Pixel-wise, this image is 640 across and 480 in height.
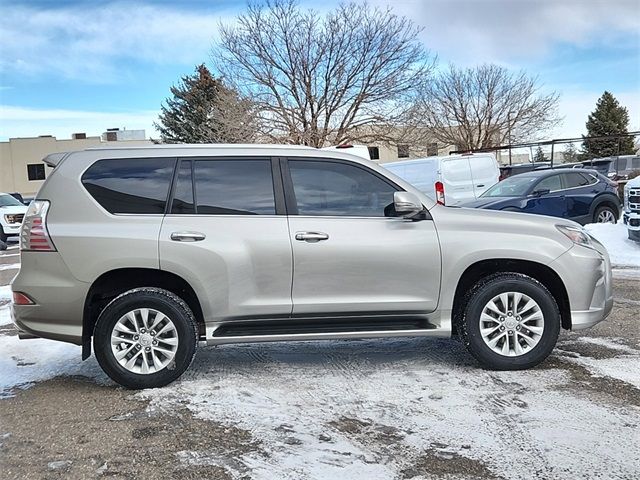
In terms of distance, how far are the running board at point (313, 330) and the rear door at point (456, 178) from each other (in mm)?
11084

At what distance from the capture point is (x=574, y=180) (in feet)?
41.5

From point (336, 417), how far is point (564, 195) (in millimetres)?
10177

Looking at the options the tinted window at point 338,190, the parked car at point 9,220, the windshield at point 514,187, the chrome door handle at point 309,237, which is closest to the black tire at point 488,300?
the tinted window at point 338,190

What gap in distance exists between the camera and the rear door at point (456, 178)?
15.3m

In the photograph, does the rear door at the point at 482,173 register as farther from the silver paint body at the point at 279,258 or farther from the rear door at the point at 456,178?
the silver paint body at the point at 279,258

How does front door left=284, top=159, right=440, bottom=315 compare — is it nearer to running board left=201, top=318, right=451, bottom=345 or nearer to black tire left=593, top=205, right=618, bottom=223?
running board left=201, top=318, right=451, bottom=345

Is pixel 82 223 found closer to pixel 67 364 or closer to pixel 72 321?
pixel 72 321

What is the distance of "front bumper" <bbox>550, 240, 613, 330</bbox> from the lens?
4.60 m

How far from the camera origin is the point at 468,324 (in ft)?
15.1

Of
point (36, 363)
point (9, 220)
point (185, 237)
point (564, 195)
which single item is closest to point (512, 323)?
point (185, 237)

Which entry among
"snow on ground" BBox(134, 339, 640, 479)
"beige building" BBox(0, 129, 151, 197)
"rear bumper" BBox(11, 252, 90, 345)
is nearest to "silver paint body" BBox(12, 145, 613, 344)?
"rear bumper" BBox(11, 252, 90, 345)

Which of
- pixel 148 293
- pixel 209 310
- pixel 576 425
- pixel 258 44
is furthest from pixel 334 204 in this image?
pixel 258 44

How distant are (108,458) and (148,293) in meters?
1.35

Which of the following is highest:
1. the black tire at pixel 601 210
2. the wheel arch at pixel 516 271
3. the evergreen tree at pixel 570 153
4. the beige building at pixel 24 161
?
the beige building at pixel 24 161
